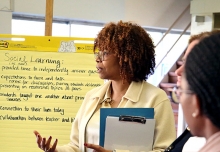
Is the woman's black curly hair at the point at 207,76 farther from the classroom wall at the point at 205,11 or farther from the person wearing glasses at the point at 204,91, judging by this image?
the classroom wall at the point at 205,11

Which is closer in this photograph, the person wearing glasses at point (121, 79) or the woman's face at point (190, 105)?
the woman's face at point (190, 105)

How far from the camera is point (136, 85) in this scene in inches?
61.2

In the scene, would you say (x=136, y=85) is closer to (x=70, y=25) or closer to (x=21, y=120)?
(x=21, y=120)

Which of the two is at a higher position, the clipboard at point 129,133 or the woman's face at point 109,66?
the woman's face at point 109,66

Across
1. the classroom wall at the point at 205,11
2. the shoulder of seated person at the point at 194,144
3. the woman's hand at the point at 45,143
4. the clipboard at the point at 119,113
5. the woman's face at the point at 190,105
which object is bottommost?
the woman's hand at the point at 45,143

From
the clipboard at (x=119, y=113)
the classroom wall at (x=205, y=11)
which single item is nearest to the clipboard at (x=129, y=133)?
the clipboard at (x=119, y=113)

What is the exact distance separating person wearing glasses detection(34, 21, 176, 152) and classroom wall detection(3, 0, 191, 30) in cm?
231

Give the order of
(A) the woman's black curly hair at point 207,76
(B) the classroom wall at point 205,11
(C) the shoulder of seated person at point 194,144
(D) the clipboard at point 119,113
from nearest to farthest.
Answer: (A) the woman's black curly hair at point 207,76, (C) the shoulder of seated person at point 194,144, (D) the clipboard at point 119,113, (B) the classroom wall at point 205,11

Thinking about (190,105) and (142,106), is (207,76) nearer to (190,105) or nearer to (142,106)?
(190,105)

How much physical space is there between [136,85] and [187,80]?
2.80 ft

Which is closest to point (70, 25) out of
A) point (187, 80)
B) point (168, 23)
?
point (168, 23)

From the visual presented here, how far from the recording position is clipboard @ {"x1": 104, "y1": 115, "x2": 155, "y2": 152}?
142 cm

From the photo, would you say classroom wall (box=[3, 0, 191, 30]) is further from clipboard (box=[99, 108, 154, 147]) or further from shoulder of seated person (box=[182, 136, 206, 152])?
shoulder of seated person (box=[182, 136, 206, 152])

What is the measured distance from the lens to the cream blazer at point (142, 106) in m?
1.44
